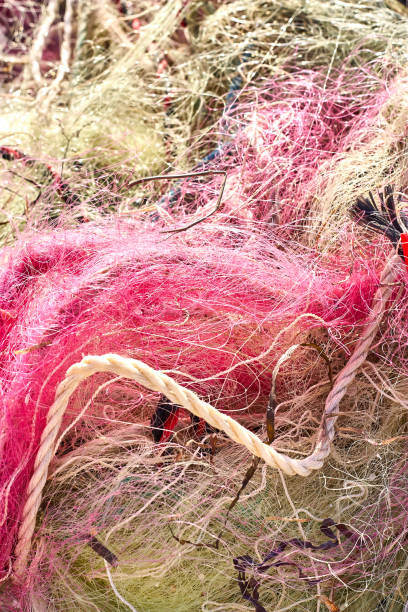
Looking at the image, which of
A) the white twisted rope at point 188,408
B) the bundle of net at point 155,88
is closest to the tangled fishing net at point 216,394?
the white twisted rope at point 188,408

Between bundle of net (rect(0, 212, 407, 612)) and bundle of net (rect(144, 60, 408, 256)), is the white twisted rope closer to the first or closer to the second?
bundle of net (rect(0, 212, 407, 612))

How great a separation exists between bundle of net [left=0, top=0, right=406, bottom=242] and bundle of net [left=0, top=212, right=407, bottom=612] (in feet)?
0.96

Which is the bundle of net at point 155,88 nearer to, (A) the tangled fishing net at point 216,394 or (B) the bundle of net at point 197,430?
(A) the tangled fishing net at point 216,394

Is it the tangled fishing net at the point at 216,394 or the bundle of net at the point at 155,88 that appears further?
the bundle of net at the point at 155,88

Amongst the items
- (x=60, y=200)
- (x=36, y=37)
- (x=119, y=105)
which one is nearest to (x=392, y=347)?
(x=60, y=200)

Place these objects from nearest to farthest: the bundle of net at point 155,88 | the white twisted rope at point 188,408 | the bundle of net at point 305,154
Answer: the white twisted rope at point 188,408, the bundle of net at point 305,154, the bundle of net at point 155,88

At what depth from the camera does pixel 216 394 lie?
0.90 m

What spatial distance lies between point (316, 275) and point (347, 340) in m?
0.10

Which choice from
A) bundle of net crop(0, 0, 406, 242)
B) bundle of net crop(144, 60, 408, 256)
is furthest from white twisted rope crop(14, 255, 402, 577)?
bundle of net crop(0, 0, 406, 242)

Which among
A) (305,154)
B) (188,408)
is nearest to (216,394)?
(188,408)

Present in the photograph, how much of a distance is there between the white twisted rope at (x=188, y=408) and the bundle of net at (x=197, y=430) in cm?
2

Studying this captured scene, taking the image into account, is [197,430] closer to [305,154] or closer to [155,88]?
[305,154]

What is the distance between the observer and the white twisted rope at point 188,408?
29.1 inches

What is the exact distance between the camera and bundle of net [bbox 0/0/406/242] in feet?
4.21
